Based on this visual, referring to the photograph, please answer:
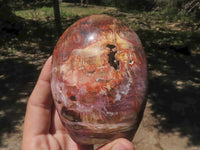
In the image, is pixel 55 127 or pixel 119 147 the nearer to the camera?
pixel 119 147

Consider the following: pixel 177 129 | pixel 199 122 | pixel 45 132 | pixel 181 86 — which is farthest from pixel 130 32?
pixel 181 86

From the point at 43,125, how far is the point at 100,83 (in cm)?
98

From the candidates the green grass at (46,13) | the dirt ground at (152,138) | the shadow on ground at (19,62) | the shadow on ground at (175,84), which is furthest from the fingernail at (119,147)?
the green grass at (46,13)

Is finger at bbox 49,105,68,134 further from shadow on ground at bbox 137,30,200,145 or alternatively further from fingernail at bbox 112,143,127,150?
shadow on ground at bbox 137,30,200,145

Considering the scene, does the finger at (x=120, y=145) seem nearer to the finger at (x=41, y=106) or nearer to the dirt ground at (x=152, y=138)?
the finger at (x=41, y=106)

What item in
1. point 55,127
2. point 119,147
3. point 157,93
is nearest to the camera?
point 119,147

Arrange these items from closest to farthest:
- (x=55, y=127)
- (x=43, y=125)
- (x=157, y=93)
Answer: (x=43, y=125) < (x=55, y=127) < (x=157, y=93)

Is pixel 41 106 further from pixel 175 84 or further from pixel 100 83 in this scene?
pixel 175 84

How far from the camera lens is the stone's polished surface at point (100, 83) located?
75.0 inches

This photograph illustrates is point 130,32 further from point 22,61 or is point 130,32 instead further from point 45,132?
point 22,61

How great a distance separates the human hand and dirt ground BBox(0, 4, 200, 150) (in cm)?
206

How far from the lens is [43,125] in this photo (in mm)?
2445

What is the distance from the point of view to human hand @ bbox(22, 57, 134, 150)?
2311 mm

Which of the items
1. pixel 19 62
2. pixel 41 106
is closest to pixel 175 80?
pixel 41 106
